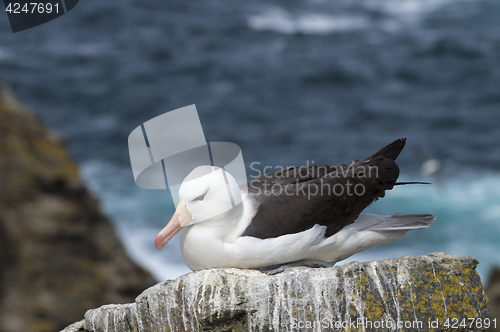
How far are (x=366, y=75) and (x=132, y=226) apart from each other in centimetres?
1384

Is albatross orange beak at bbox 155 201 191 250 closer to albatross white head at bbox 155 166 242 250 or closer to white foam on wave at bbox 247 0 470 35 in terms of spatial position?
albatross white head at bbox 155 166 242 250

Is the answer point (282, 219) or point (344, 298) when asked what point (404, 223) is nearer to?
point (282, 219)

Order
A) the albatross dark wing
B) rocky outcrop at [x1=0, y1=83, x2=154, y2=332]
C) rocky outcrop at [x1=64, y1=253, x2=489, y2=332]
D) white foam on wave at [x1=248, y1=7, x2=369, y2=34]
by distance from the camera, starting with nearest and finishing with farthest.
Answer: rocky outcrop at [x1=64, y1=253, x2=489, y2=332] → the albatross dark wing → rocky outcrop at [x1=0, y1=83, x2=154, y2=332] → white foam on wave at [x1=248, y1=7, x2=369, y2=34]

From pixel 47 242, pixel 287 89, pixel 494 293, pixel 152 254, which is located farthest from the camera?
pixel 287 89

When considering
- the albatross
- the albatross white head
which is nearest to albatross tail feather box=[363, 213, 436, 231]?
the albatross

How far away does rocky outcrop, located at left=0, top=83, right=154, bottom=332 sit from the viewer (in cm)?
912

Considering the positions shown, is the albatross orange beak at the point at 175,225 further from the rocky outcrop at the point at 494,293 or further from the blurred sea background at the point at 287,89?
the blurred sea background at the point at 287,89

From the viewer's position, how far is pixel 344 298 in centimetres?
450

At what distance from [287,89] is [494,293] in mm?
14488

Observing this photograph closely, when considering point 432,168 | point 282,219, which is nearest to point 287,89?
point 432,168

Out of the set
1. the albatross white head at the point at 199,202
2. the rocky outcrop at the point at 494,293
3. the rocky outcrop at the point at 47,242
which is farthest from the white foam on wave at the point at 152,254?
the albatross white head at the point at 199,202

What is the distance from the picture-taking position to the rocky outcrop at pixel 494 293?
11930 mm

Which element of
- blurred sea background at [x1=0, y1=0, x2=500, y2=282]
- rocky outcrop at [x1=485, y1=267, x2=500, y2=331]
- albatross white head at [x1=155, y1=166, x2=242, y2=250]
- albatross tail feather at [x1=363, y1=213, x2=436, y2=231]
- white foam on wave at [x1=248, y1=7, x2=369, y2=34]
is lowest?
rocky outcrop at [x1=485, y1=267, x2=500, y2=331]

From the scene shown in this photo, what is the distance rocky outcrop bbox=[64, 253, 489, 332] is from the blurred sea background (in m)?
10.4
